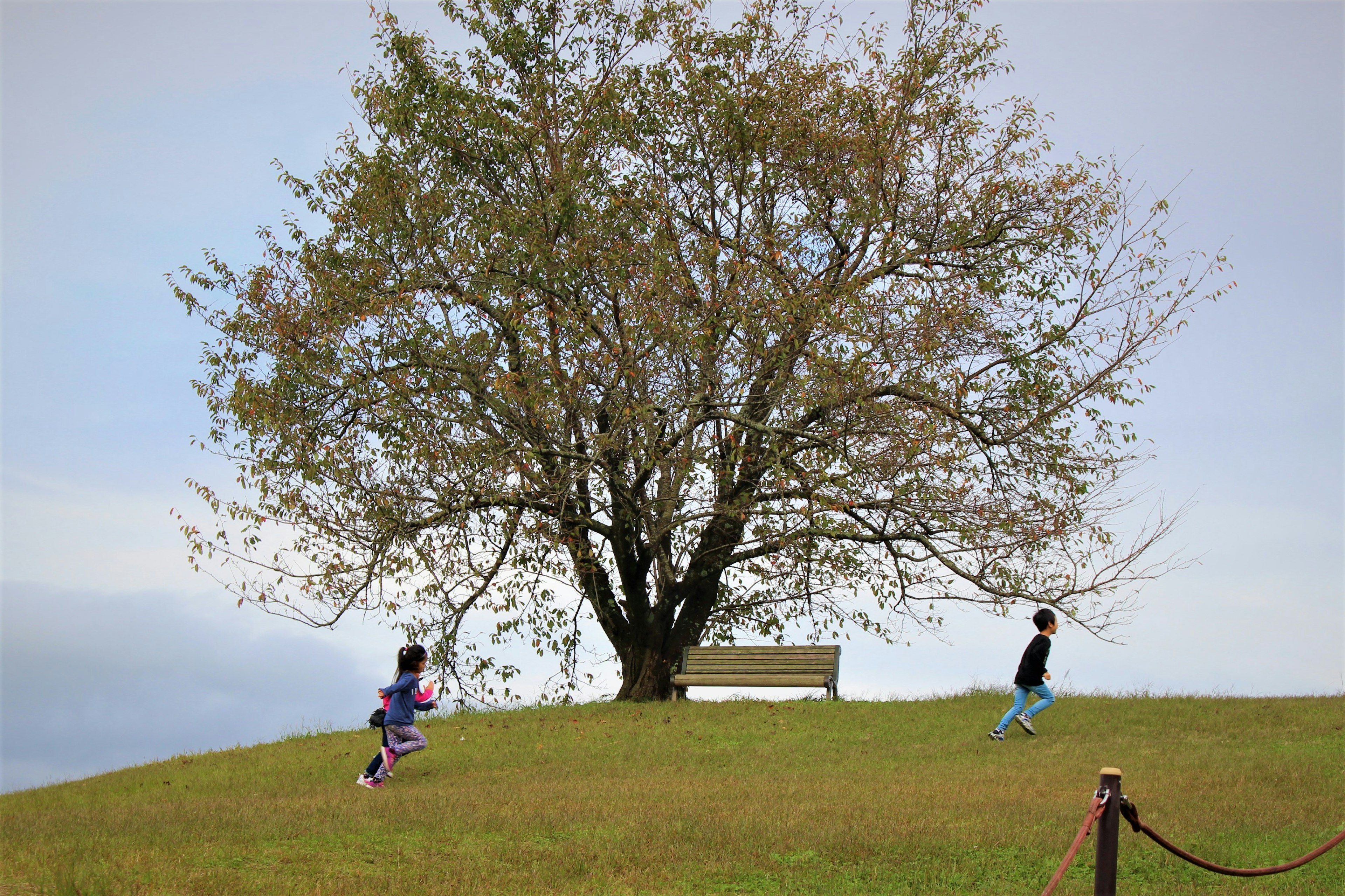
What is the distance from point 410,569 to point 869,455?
7.55 metres

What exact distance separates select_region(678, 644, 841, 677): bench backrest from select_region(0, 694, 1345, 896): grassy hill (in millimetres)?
913

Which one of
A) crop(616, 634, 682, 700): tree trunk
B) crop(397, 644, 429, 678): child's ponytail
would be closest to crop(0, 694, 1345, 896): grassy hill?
crop(397, 644, 429, 678): child's ponytail

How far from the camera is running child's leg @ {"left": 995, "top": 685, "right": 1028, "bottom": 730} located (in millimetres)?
15375

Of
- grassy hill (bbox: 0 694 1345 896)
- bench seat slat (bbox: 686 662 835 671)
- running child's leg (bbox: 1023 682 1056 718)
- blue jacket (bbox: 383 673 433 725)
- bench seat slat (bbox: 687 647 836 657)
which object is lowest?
grassy hill (bbox: 0 694 1345 896)

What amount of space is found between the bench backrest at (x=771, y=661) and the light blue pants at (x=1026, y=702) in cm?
363

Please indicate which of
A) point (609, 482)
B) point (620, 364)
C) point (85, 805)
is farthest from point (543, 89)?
point (85, 805)

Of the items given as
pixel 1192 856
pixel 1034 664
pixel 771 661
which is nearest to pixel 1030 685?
pixel 1034 664

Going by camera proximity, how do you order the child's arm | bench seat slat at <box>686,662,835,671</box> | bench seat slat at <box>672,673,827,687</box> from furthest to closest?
bench seat slat at <box>686,662,835,671</box>, bench seat slat at <box>672,673,827,687</box>, the child's arm

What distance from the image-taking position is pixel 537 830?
33.3 ft

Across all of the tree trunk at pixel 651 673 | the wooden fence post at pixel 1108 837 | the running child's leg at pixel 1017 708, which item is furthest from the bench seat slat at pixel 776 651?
the wooden fence post at pixel 1108 837

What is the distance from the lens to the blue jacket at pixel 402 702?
45.2 ft

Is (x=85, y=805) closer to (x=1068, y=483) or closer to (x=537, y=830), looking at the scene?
(x=537, y=830)

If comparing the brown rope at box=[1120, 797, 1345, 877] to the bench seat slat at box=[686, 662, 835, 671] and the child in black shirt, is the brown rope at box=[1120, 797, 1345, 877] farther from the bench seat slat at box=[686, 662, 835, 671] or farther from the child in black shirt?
the bench seat slat at box=[686, 662, 835, 671]

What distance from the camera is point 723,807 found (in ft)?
36.5
